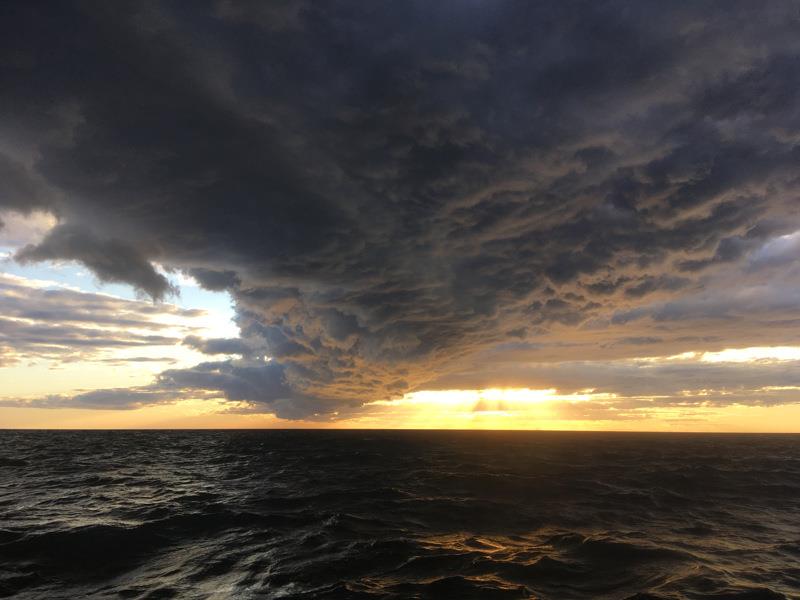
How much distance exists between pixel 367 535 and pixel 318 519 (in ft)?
10.2

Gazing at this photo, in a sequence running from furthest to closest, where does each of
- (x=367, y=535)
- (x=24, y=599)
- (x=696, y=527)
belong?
(x=696, y=527), (x=367, y=535), (x=24, y=599)

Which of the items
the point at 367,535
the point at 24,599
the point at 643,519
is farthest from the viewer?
the point at 643,519

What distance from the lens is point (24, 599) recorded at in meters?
9.90

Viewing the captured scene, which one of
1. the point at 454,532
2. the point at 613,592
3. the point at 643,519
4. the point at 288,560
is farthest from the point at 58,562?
the point at 643,519

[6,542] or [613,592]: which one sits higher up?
[6,542]

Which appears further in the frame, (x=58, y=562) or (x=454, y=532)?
(x=454, y=532)

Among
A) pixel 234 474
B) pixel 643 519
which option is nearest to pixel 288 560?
pixel 643 519

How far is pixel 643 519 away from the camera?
59.5ft

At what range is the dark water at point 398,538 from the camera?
10.9 metres

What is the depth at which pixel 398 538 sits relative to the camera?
1472cm

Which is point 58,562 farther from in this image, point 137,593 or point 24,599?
point 137,593

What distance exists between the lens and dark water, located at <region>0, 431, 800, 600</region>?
10859 millimetres

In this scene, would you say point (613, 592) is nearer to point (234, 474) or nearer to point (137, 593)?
point (137, 593)

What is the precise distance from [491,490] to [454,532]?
894cm
